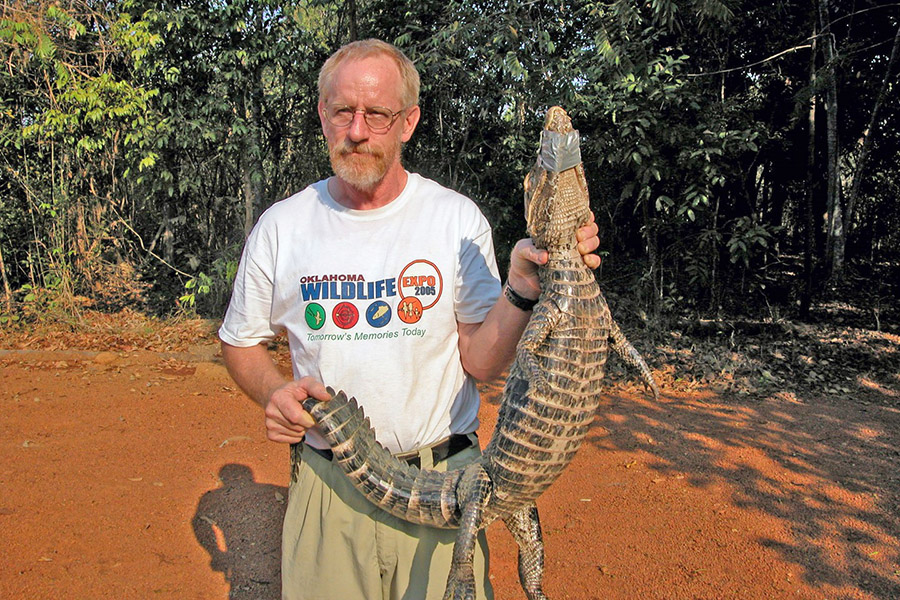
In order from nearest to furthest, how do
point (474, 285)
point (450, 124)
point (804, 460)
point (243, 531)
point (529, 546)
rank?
point (474, 285) → point (529, 546) → point (243, 531) → point (804, 460) → point (450, 124)

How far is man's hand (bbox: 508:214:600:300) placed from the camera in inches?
66.8

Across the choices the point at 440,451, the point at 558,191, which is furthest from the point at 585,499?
the point at 558,191

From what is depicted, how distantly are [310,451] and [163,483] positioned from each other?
3.01 metres

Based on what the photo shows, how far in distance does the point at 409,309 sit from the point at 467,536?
642 mm

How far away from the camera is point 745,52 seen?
329 inches

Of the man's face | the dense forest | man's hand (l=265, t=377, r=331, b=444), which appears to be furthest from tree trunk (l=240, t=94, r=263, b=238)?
man's hand (l=265, t=377, r=331, b=444)

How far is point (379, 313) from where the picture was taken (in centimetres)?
185

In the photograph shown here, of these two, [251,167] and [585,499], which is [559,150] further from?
[251,167]

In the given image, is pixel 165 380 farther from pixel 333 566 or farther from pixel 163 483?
pixel 333 566

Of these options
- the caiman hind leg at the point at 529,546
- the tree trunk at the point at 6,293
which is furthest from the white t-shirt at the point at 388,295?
the tree trunk at the point at 6,293

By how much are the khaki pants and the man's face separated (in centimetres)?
85

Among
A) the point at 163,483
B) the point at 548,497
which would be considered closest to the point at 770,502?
the point at 548,497

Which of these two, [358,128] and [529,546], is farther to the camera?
[529,546]

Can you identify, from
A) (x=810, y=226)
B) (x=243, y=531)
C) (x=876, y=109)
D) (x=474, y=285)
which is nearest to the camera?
(x=474, y=285)
